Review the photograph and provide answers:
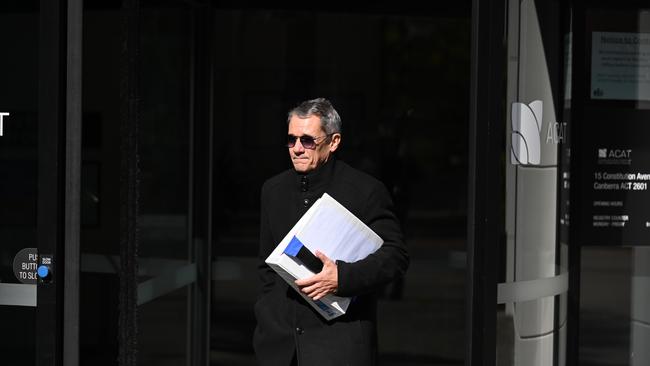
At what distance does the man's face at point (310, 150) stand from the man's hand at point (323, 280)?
35 cm

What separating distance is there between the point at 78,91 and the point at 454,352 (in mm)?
5088

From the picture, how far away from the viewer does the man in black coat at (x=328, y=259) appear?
11.9 ft

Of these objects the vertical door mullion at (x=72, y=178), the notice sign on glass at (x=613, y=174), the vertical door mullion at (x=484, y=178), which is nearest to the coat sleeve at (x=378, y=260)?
the vertical door mullion at (x=484, y=178)

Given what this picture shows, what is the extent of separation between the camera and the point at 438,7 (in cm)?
681

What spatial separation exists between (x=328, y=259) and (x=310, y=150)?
396 mm

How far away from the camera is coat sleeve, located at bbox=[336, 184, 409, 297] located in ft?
11.6

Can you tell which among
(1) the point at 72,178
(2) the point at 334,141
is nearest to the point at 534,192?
(2) the point at 334,141

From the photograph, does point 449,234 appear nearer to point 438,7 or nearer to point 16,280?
point 438,7

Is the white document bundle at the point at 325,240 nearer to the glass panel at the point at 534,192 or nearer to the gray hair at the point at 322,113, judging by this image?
the gray hair at the point at 322,113

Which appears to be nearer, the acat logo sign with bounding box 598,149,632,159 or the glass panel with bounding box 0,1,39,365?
the glass panel with bounding box 0,1,39,365

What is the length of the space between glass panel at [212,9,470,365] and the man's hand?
3.01m

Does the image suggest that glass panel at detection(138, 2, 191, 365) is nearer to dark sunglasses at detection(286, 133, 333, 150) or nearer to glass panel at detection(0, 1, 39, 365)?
glass panel at detection(0, 1, 39, 365)

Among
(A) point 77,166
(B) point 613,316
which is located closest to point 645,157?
(A) point 77,166

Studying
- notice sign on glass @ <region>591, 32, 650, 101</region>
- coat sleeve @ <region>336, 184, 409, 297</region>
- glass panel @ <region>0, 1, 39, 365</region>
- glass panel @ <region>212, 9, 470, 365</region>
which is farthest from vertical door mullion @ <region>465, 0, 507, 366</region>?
glass panel @ <region>212, 9, 470, 365</region>
